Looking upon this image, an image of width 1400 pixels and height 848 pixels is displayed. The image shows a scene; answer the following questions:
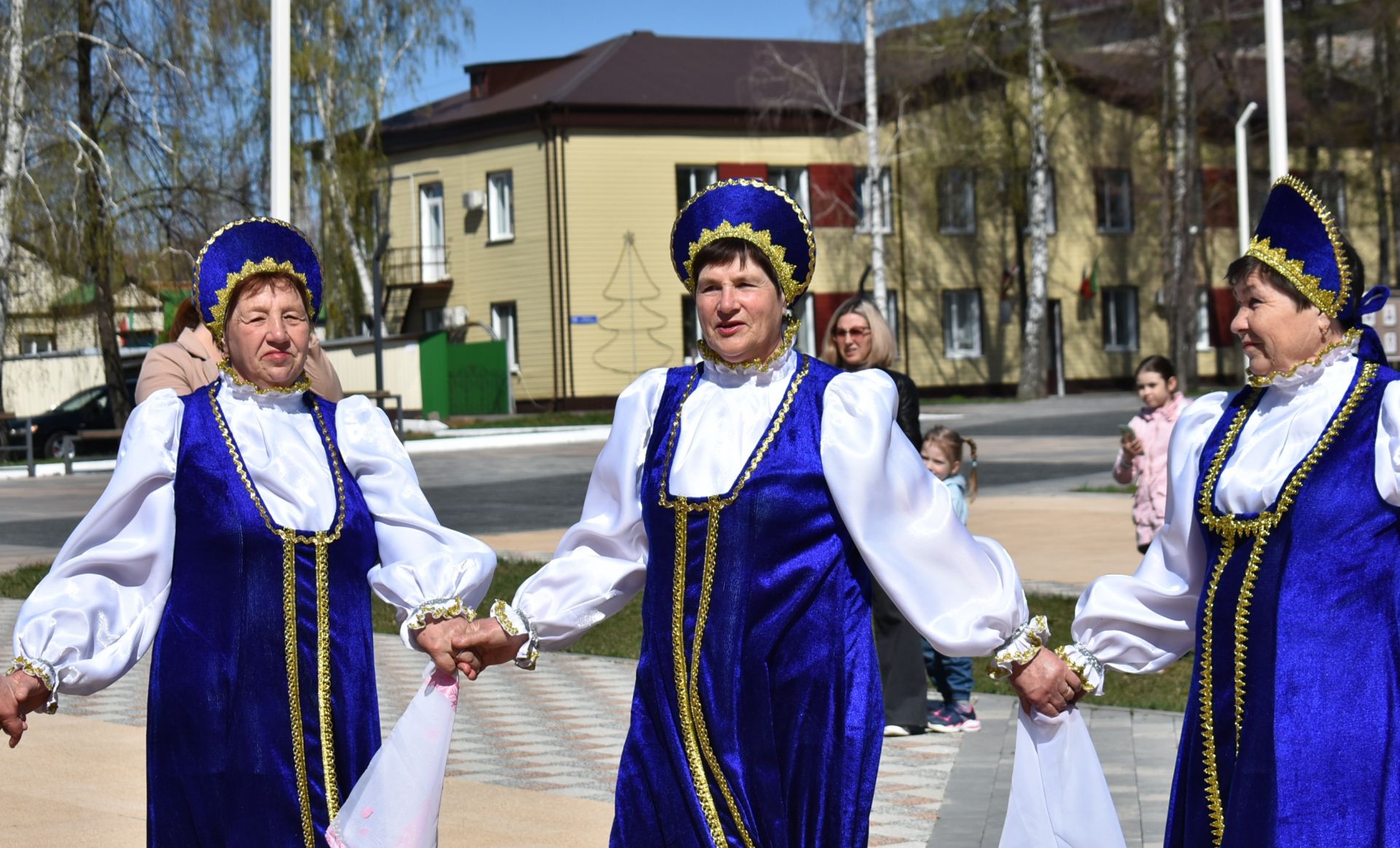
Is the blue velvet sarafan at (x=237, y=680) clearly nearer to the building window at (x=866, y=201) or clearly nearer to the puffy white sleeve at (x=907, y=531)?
the puffy white sleeve at (x=907, y=531)

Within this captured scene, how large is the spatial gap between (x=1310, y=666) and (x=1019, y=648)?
627mm

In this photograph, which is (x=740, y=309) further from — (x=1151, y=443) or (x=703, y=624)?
(x=1151, y=443)

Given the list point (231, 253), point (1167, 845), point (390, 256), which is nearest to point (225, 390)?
point (231, 253)

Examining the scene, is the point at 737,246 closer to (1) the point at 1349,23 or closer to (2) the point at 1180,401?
(2) the point at 1180,401

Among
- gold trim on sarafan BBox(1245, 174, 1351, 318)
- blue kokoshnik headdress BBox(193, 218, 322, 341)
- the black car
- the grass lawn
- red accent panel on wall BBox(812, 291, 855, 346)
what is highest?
red accent panel on wall BBox(812, 291, 855, 346)

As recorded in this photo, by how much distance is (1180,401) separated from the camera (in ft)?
34.5

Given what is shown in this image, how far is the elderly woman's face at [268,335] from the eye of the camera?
4.39 m

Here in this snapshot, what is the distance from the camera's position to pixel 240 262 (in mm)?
4402

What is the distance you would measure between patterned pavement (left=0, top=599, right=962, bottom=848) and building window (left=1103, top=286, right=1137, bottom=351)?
1553 inches

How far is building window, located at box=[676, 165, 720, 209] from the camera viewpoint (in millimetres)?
42469

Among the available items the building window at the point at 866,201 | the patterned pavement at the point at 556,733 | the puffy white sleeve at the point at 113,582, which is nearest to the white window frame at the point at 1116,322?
the building window at the point at 866,201

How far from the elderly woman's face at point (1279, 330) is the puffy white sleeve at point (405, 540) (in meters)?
1.77

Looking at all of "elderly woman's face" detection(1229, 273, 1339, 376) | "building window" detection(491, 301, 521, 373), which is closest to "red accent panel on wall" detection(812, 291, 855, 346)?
"building window" detection(491, 301, 521, 373)

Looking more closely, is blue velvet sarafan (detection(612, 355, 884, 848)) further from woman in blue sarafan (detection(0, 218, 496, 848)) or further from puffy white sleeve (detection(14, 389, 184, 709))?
puffy white sleeve (detection(14, 389, 184, 709))
